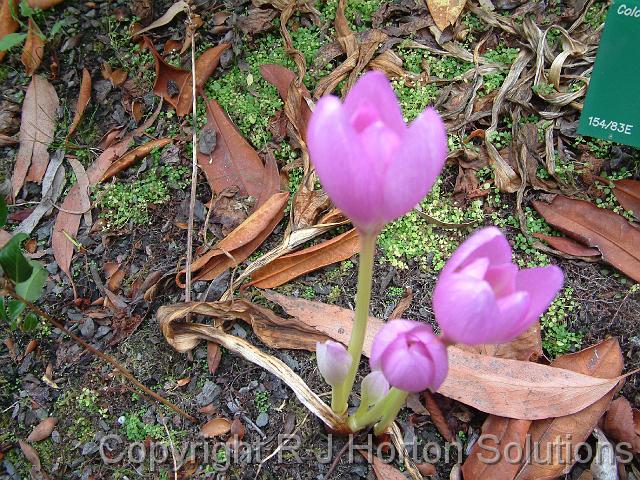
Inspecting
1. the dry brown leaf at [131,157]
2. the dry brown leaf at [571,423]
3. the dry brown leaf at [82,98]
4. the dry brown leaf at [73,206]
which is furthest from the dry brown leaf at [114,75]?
the dry brown leaf at [571,423]

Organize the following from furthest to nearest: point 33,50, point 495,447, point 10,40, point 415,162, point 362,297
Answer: point 33,50 < point 10,40 < point 495,447 < point 362,297 < point 415,162

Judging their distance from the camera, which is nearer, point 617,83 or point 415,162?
point 415,162

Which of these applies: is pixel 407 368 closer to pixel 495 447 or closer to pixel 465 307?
pixel 465 307

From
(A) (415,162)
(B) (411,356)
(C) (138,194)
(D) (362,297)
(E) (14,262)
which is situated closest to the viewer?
(A) (415,162)

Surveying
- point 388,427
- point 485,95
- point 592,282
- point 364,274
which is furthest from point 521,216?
point 364,274

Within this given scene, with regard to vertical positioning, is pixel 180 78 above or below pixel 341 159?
below

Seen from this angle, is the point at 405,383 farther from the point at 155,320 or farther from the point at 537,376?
the point at 155,320

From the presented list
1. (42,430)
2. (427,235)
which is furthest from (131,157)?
(427,235)

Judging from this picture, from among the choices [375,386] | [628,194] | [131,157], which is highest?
[131,157]
